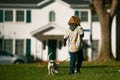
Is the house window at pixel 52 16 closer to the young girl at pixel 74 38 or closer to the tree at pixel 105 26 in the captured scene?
the tree at pixel 105 26

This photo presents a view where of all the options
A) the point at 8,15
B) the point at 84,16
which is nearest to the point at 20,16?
the point at 8,15

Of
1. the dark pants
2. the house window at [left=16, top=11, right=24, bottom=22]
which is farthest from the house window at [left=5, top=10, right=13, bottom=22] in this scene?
the dark pants

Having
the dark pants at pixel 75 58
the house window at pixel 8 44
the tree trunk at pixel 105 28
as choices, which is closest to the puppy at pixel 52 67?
the dark pants at pixel 75 58

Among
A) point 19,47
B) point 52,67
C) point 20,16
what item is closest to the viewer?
point 52,67

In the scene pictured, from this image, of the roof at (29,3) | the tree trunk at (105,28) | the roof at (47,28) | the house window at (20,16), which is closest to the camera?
the tree trunk at (105,28)

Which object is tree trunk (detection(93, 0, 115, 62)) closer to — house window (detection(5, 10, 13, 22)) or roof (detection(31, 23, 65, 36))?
roof (detection(31, 23, 65, 36))

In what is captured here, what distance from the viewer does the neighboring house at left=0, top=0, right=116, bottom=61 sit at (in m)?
48.1

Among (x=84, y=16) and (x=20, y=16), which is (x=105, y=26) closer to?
(x=84, y=16)

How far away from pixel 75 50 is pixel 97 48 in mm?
33042

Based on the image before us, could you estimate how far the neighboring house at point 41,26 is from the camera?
158ft

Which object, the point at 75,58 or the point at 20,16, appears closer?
the point at 75,58

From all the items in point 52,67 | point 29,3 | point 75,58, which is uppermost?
point 29,3

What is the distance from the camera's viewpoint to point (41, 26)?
159 ft

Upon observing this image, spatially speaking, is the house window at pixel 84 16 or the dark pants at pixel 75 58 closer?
the dark pants at pixel 75 58
